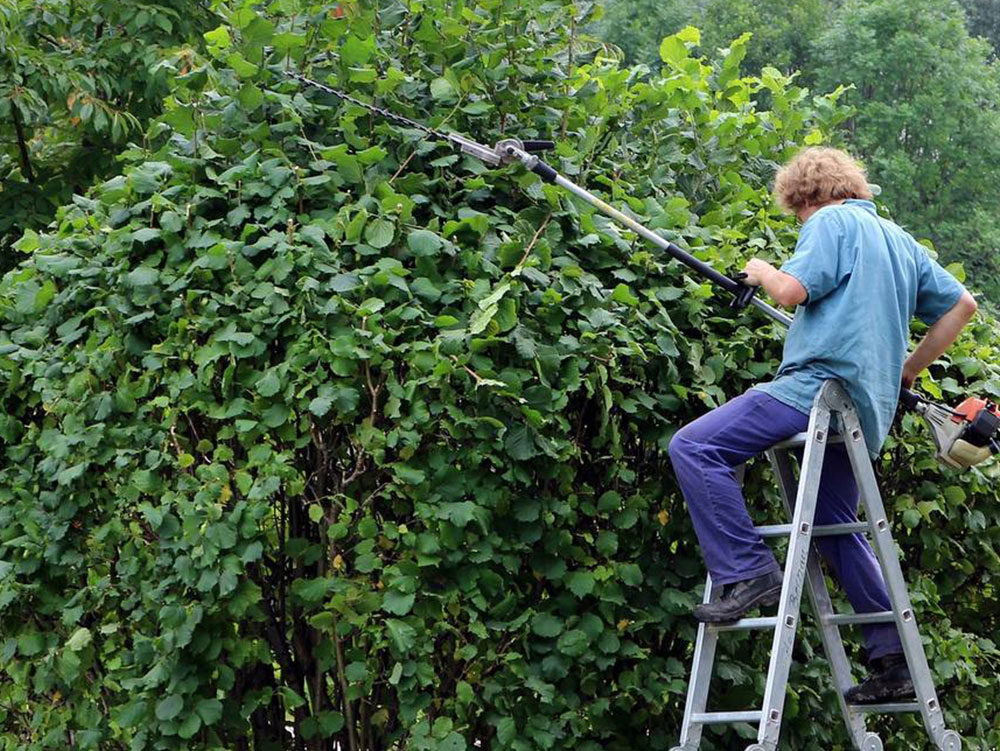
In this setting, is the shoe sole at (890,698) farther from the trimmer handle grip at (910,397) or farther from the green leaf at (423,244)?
the green leaf at (423,244)

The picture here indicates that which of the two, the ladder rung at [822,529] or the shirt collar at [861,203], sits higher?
the shirt collar at [861,203]

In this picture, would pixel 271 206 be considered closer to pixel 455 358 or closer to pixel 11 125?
pixel 455 358

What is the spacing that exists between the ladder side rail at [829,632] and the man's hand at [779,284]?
57 cm

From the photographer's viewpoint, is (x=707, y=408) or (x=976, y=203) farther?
(x=976, y=203)

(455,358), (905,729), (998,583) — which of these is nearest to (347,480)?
(455,358)

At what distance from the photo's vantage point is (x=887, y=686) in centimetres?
507

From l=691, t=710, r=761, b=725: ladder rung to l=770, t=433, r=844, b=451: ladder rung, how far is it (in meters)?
0.82

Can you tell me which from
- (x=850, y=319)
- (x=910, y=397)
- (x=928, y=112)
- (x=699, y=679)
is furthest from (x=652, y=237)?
(x=928, y=112)

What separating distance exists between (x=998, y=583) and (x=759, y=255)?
1.57 m

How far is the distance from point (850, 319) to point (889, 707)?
1.29 metres

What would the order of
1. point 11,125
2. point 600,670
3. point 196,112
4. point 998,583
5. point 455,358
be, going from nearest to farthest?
point 455,358 < point 600,670 < point 196,112 < point 998,583 < point 11,125

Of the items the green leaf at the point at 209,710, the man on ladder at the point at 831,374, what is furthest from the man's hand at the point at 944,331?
the green leaf at the point at 209,710

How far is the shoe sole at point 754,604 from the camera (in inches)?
185

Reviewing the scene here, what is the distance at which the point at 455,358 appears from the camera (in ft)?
14.9
